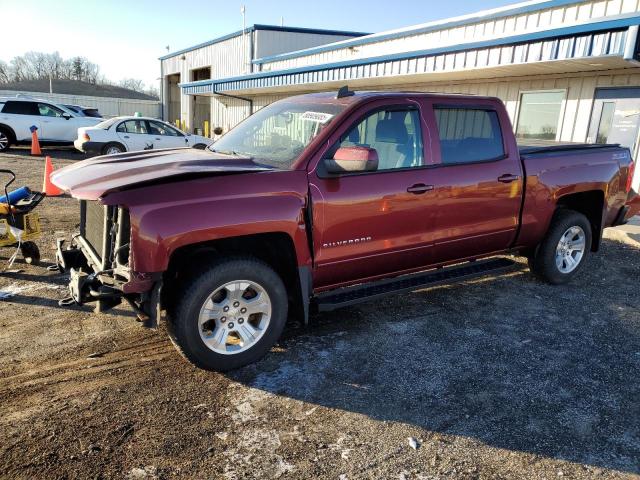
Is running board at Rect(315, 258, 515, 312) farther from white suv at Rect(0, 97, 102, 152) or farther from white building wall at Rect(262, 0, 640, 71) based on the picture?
white suv at Rect(0, 97, 102, 152)

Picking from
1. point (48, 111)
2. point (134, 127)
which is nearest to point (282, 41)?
point (48, 111)

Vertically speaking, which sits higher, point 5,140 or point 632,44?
point 632,44

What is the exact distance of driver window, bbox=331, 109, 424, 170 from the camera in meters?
4.16

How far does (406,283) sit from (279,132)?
5.80 ft

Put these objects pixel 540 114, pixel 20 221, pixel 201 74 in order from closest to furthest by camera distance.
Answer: pixel 20 221 < pixel 540 114 < pixel 201 74

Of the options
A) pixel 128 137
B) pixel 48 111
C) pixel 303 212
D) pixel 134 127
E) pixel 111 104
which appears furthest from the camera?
pixel 111 104

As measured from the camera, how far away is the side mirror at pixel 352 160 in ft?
12.0

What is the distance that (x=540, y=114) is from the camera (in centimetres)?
1055

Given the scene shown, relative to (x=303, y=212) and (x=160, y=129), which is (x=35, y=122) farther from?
(x=303, y=212)

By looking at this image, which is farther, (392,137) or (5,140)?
(5,140)

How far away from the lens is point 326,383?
362 centimetres

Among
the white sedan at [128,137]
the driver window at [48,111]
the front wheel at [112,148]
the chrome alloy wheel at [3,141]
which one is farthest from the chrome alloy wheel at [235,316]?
the chrome alloy wheel at [3,141]

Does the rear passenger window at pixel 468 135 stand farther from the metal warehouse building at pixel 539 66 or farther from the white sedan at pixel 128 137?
the white sedan at pixel 128 137

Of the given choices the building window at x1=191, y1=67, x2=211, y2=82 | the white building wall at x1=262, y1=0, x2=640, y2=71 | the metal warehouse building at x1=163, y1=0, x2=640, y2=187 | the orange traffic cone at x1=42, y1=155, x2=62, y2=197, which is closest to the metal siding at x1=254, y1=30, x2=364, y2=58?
the white building wall at x1=262, y1=0, x2=640, y2=71
